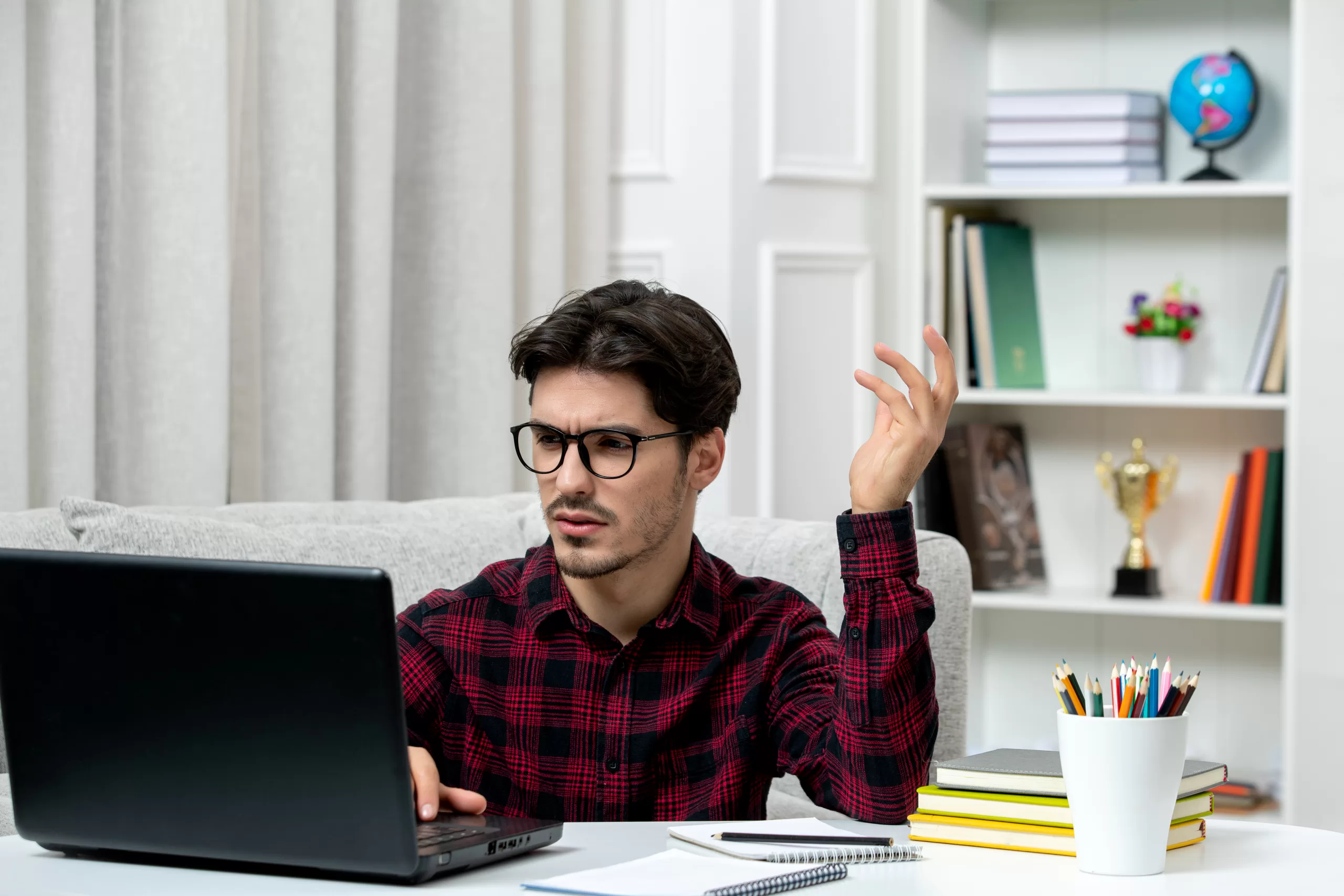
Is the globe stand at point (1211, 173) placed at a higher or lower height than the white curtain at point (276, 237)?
higher

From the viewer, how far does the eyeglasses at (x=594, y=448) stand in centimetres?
139

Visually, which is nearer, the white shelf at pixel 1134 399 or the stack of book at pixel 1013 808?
the stack of book at pixel 1013 808

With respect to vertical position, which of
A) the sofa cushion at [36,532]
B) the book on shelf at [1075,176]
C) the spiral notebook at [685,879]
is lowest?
the spiral notebook at [685,879]

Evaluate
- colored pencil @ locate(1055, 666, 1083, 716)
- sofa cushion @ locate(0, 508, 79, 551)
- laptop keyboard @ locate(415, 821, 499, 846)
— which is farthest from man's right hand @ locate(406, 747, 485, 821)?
sofa cushion @ locate(0, 508, 79, 551)

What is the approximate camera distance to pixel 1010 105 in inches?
122

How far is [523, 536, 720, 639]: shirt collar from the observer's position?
1475 mm

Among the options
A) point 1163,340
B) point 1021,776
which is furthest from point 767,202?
point 1021,776

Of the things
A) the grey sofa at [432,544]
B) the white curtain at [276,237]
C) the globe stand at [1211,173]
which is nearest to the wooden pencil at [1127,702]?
the grey sofa at [432,544]

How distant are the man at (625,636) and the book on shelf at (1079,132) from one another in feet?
5.69

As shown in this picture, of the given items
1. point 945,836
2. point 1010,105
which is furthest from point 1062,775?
point 1010,105

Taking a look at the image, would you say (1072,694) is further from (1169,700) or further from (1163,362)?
(1163,362)

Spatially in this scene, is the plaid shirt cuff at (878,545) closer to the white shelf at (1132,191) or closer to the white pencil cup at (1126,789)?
the white pencil cup at (1126,789)

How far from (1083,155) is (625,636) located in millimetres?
1927

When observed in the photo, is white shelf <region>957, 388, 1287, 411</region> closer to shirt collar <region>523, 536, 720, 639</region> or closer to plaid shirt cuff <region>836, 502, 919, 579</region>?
shirt collar <region>523, 536, 720, 639</region>
